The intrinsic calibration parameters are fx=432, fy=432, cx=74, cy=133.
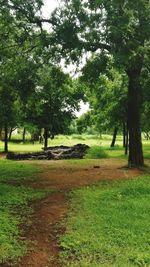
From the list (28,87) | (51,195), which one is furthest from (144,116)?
(51,195)

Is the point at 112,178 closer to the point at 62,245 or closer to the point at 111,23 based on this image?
the point at 111,23

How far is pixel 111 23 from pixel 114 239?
836cm

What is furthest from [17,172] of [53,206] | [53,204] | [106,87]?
[106,87]

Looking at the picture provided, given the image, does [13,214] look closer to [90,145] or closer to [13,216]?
[13,216]

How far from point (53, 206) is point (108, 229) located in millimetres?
2630

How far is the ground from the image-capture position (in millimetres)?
9195

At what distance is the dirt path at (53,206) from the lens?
915 centimetres

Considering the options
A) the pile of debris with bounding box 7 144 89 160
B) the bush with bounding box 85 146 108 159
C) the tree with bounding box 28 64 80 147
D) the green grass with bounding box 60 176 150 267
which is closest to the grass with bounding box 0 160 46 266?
the green grass with bounding box 60 176 150 267

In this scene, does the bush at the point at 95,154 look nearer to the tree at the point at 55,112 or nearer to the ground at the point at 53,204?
the tree at the point at 55,112

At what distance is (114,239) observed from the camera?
399 inches

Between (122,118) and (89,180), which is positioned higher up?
(122,118)

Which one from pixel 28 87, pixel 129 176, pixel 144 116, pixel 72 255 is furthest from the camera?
pixel 144 116

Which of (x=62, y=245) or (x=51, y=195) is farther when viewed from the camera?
(x=51, y=195)

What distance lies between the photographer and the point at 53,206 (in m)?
13.0
